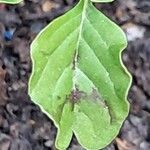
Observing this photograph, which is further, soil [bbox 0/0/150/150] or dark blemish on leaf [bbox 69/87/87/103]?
soil [bbox 0/0/150/150]

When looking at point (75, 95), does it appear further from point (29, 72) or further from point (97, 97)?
point (29, 72)

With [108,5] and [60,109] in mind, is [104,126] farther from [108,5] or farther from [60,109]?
[108,5]

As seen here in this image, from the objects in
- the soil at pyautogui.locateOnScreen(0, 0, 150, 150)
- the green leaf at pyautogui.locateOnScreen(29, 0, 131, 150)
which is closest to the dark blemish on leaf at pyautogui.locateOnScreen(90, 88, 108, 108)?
the green leaf at pyautogui.locateOnScreen(29, 0, 131, 150)

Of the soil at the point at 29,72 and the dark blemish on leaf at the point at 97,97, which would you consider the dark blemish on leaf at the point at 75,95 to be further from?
the soil at the point at 29,72

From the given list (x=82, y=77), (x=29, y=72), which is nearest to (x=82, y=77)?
(x=82, y=77)

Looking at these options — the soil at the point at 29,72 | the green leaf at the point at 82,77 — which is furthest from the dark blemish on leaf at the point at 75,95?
the soil at the point at 29,72

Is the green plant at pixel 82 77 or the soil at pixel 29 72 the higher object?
the green plant at pixel 82 77

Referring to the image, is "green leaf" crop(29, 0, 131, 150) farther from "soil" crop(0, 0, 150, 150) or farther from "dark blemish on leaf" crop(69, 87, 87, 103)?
"soil" crop(0, 0, 150, 150)
